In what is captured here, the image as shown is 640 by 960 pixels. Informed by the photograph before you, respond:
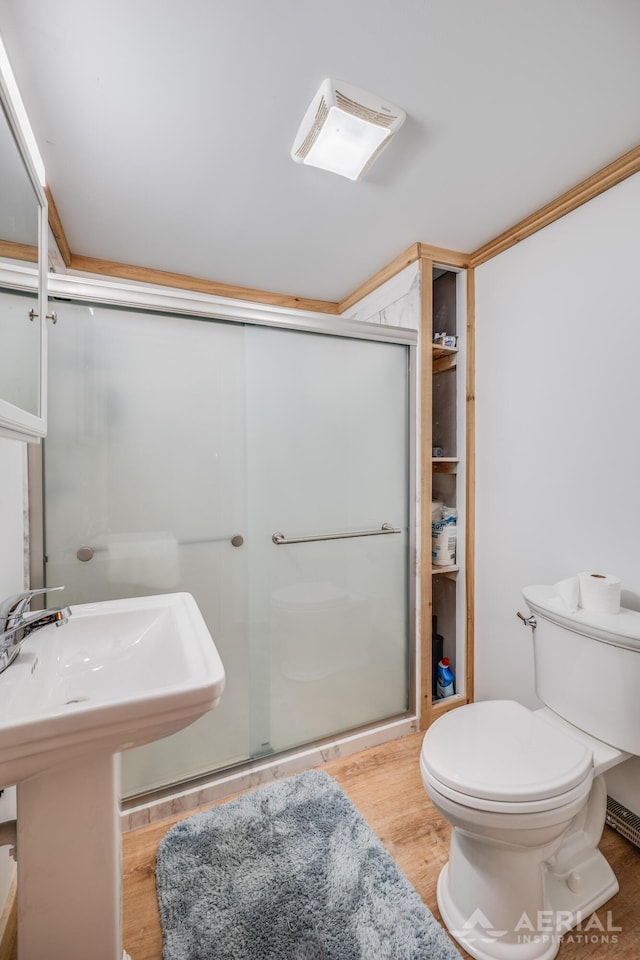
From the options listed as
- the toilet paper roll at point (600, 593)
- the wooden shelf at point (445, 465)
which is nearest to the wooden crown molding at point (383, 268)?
the wooden shelf at point (445, 465)

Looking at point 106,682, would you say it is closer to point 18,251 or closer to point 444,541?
point 18,251

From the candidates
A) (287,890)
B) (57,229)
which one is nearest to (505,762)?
(287,890)

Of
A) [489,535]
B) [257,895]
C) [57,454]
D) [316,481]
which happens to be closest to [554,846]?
[257,895]

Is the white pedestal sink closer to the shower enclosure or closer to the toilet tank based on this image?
the shower enclosure

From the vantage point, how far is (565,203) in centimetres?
154

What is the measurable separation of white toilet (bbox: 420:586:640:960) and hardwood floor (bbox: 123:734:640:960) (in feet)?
0.15

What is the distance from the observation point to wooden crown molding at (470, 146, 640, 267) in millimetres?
1362

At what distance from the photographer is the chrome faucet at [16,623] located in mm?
887

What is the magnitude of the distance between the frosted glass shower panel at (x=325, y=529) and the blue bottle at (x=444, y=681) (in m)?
0.18

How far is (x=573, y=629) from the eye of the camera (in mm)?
1321

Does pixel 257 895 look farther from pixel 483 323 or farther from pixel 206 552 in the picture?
pixel 483 323

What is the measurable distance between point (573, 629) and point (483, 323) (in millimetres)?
1322

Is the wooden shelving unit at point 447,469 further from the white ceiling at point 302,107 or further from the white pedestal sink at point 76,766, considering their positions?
the white pedestal sink at point 76,766

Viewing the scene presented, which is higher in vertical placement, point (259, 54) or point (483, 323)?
point (259, 54)
